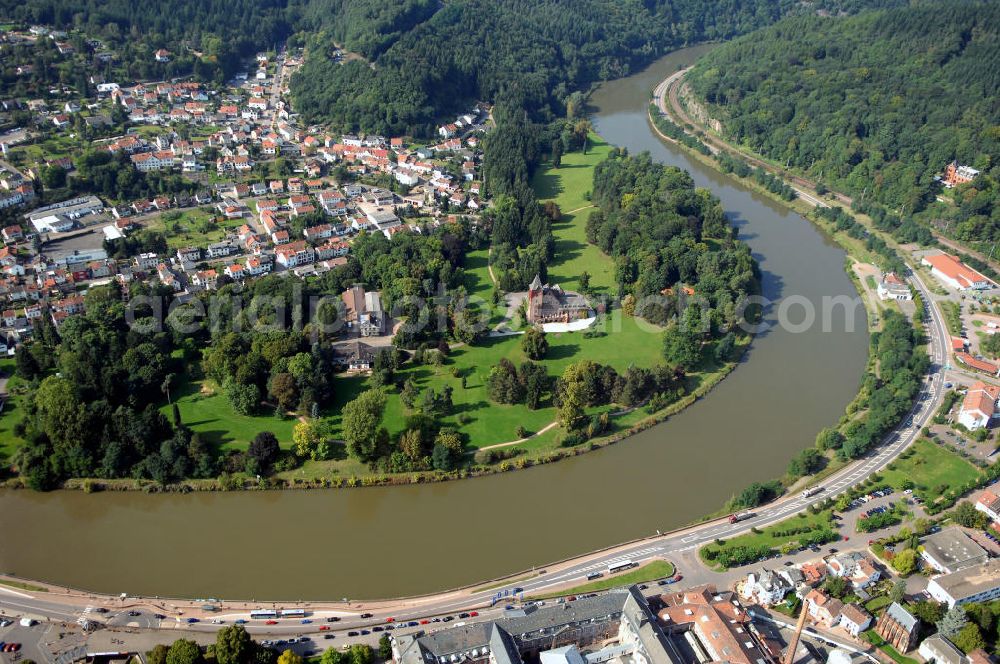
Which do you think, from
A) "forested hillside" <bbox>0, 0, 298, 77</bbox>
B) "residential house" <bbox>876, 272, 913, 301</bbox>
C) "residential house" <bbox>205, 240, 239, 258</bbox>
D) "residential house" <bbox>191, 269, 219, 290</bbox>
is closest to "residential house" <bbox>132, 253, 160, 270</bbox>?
"residential house" <bbox>205, 240, 239, 258</bbox>

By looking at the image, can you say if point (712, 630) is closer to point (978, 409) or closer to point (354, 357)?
point (978, 409)

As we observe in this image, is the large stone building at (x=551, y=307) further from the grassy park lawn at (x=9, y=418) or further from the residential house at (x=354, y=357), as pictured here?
the grassy park lawn at (x=9, y=418)

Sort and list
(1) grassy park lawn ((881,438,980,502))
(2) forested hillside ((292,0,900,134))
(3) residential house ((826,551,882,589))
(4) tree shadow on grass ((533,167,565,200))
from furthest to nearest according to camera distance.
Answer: (2) forested hillside ((292,0,900,134))
(4) tree shadow on grass ((533,167,565,200))
(1) grassy park lawn ((881,438,980,502))
(3) residential house ((826,551,882,589))

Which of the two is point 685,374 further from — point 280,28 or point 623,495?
point 280,28

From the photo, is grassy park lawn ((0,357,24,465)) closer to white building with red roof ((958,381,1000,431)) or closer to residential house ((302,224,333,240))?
residential house ((302,224,333,240))

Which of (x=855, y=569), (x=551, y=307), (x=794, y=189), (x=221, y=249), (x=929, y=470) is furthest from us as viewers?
(x=794, y=189)

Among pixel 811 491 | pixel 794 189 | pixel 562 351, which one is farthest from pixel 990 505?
pixel 794 189

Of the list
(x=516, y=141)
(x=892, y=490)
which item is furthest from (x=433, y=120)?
(x=892, y=490)
